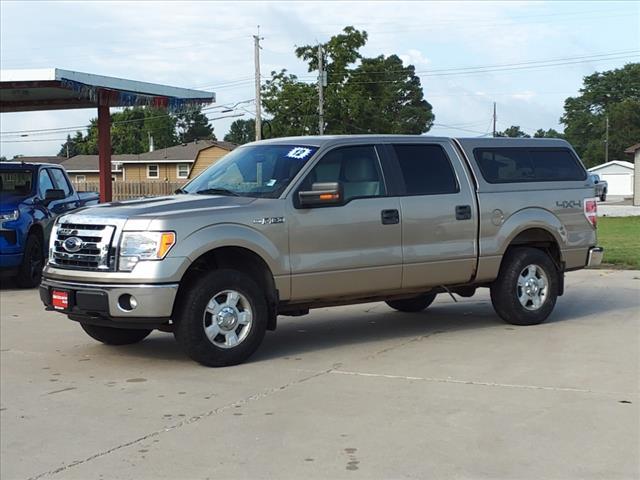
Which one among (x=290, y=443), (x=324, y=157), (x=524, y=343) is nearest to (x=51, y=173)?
(x=324, y=157)

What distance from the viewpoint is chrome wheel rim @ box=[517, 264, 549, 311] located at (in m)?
8.93

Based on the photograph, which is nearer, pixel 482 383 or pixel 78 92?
pixel 482 383

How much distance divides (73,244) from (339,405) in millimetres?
2792

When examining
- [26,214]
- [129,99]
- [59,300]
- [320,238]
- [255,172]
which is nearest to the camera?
[59,300]

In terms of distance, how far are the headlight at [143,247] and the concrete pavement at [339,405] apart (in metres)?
0.97

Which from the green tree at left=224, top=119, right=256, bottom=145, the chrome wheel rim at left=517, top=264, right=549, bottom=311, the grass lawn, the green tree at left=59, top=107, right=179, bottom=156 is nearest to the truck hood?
the chrome wheel rim at left=517, top=264, right=549, bottom=311

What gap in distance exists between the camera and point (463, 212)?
8.42 metres

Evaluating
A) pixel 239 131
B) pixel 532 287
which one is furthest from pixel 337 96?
pixel 239 131

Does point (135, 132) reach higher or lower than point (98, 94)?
higher

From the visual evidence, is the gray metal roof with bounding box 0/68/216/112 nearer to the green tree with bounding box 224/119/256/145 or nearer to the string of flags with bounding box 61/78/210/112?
the string of flags with bounding box 61/78/210/112

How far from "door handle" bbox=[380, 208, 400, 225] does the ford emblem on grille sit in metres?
2.72

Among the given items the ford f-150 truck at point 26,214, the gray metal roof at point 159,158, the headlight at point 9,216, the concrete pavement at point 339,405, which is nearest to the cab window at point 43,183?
the ford f-150 truck at point 26,214

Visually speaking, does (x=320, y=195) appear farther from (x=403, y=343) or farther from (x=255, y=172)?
(x=403, y=343)

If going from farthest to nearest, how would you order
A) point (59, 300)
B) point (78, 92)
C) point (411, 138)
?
point (78, 92) < point (411, 138) < point (59, 300)
